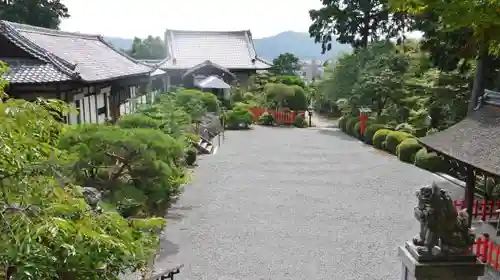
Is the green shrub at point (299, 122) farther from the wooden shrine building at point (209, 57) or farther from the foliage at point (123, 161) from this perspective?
the foliage at point (123, 161)

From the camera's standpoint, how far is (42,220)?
9.97 feet

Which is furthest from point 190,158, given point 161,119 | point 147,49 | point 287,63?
point 147,49

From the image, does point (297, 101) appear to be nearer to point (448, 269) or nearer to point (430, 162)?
point (430, 162)

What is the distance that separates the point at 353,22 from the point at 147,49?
48.5 metres

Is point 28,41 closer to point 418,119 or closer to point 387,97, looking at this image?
point 418,119

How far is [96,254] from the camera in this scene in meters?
3.28

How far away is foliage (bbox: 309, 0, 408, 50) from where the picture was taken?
97.0 feet

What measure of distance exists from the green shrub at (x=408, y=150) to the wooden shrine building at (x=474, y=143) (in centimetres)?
741

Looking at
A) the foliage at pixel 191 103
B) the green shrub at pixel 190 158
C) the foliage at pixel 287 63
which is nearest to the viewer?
the green shrub at pixel 190 158

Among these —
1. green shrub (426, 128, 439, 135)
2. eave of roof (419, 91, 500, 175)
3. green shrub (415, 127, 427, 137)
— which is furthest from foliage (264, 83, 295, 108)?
eave of roof (419, 91, 500, 175)

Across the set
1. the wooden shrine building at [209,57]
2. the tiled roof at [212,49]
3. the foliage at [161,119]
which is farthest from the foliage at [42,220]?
the tiled roof at [212,49]

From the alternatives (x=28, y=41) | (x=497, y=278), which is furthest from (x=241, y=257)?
(x=28, y=41)

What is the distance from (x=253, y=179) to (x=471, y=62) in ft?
31.6

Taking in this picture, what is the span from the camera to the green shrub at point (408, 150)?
65.1ft
